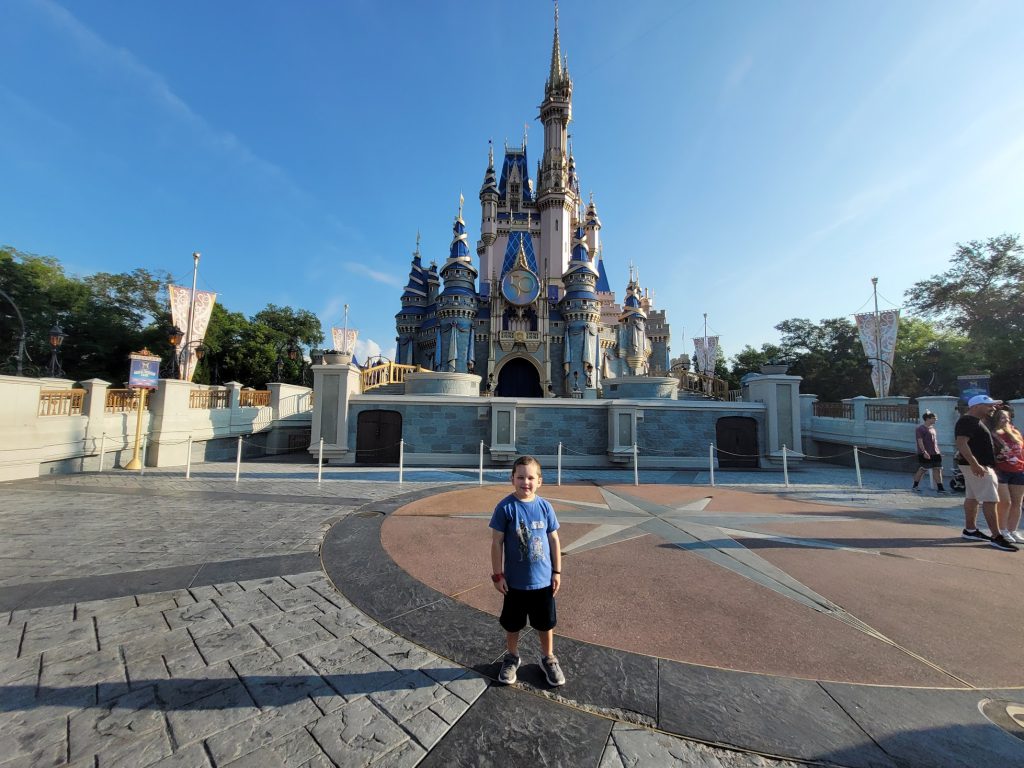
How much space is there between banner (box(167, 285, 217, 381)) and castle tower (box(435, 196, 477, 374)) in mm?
16156

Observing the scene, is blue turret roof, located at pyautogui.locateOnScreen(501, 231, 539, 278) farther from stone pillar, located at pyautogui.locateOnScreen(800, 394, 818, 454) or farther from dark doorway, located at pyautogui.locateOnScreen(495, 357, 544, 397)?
stone pillar, located at pyautogui.locateOnScreen(800, 394, 818, 454)

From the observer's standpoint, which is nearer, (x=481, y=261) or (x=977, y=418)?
(x=977, y=418)

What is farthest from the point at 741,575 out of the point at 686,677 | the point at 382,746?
the point at 382,746

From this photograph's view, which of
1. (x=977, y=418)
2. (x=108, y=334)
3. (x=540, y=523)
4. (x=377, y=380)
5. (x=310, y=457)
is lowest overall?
(x=310, y=457)

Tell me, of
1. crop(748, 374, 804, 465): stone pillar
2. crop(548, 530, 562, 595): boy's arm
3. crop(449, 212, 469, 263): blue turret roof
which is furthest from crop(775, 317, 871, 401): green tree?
crop(548, 530, 562, 595): boy's arm

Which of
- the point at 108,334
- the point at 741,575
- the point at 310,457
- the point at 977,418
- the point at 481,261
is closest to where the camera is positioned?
the point at 741,575

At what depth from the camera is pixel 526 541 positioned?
2.66 meters

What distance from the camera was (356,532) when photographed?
5.88 metres

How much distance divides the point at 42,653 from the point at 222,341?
40.2 meters

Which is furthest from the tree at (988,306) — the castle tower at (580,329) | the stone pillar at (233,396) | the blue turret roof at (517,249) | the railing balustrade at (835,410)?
the stone pillar at (233,396)

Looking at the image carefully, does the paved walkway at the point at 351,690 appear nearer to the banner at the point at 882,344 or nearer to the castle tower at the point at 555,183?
the banner at the point at 882,344

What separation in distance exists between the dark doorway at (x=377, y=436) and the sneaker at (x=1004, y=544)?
1342 cm

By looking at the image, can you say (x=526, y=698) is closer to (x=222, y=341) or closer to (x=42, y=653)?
(x=42, y=653)

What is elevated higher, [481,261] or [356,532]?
[481,261]
